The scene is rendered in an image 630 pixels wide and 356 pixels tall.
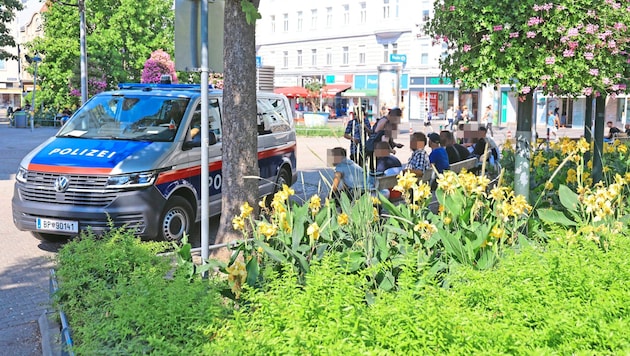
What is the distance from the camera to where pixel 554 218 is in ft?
17.3

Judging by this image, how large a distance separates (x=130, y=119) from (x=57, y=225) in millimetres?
1635

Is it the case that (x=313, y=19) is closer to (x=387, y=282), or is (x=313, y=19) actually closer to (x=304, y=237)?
(x=304, y=237)

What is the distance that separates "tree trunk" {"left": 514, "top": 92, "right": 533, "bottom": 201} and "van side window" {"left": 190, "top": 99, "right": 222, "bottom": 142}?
13.4 feet

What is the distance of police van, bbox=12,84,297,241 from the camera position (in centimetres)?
802

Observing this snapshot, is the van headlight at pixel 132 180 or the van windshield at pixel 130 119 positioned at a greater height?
the van windshield at pixel 130 119

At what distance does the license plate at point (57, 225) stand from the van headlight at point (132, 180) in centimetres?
59

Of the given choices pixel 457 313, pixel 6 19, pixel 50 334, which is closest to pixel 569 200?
pixel 457 313

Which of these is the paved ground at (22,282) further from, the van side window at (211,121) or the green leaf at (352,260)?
the van side window at (211,121)

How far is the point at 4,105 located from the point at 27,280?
358 feet

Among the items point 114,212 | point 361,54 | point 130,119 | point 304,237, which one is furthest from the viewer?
point 361,54

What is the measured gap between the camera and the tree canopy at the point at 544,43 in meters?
5.34

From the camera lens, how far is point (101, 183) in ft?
26.3

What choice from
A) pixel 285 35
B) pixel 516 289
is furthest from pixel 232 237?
pixel 285 35

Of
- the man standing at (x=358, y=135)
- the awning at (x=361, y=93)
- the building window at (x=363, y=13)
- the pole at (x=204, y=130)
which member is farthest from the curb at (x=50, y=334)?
the building window at (x=363, y=13)
